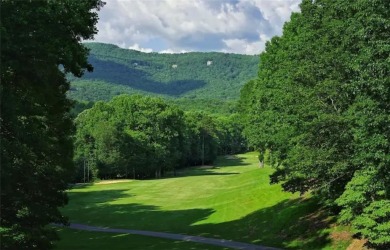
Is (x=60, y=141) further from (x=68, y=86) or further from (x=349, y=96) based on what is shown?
(x=349, y=96)

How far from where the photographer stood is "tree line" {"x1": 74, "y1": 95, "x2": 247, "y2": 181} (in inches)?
3851

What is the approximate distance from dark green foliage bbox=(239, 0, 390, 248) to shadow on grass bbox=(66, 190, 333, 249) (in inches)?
124

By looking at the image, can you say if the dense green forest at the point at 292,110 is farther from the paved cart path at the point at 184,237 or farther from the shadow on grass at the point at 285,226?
the paved cart path at the point at 184,237

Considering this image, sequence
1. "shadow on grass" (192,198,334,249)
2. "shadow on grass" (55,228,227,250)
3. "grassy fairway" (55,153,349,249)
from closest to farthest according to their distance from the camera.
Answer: "shadow on grass" (192,198,334,249)
"shadow on grass" (55,228,227,250)
"grassy fairway" (55,153,349,249)

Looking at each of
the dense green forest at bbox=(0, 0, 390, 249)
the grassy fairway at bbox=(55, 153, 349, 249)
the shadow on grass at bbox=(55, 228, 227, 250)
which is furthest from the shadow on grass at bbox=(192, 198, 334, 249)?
the shadow on grass at bbox=(55, 228, 227, 250)

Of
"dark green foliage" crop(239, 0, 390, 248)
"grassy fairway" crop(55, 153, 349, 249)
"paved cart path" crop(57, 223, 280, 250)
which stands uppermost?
"dark green foliage" crop(239, 0, 390, 248)

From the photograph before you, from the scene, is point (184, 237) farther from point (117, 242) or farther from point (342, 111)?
point (342, 111)

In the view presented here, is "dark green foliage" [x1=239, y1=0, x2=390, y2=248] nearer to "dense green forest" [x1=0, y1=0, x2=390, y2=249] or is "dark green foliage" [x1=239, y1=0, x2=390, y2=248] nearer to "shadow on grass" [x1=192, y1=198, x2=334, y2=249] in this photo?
"dense green forest" [x1=0, y1=0, x2=390, y2=249]

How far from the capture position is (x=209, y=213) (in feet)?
156

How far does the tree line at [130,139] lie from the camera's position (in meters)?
97.8

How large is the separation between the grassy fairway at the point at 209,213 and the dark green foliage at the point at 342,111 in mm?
3576

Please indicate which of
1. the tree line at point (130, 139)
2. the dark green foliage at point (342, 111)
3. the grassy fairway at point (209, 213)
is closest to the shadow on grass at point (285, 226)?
the grassy fairway at point (209, 213)

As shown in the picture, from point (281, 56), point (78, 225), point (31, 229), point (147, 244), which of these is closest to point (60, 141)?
point (31, 229)

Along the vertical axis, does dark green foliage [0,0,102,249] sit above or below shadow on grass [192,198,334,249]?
above
